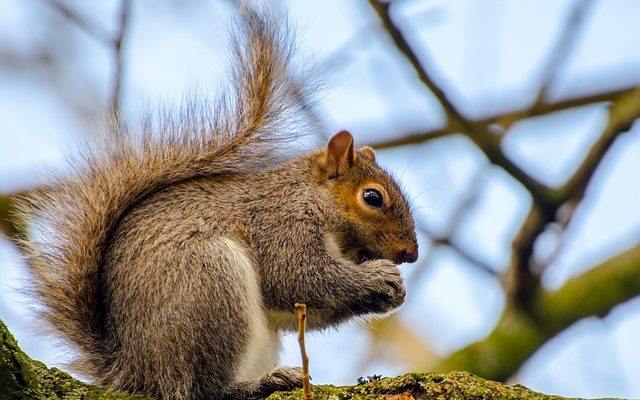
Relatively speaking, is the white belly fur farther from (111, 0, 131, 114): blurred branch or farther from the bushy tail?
(111, 0, 131, 114): blurred branch

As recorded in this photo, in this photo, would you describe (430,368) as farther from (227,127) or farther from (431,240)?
(227,127)

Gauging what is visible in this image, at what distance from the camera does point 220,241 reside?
114 inches

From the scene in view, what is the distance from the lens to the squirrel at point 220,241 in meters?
2.73

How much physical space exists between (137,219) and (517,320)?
1560 mm

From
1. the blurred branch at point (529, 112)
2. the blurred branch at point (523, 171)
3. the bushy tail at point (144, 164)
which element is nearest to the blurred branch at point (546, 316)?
the blurred branch at point (523, 171)

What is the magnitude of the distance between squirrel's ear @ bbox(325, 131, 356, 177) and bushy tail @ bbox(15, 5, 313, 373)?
0.54 ft

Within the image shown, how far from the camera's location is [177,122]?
3238mm

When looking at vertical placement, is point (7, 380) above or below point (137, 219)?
below

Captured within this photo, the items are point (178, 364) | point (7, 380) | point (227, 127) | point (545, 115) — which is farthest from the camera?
point (545, 115)

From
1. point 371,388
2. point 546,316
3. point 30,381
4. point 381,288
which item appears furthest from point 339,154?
point 30,381

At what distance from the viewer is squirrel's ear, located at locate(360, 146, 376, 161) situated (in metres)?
3.70

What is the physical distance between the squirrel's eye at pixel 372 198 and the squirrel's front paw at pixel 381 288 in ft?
0.88

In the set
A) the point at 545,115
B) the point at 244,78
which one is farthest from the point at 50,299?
the point at 545,115

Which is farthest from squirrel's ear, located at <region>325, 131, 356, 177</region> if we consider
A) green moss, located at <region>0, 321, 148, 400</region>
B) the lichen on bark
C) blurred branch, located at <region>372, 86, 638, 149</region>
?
green moss, located at <region>0, 321, 148, 400</region>
